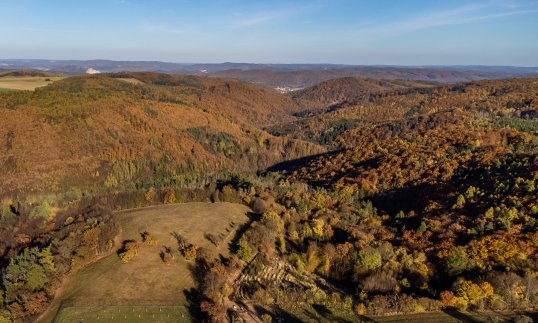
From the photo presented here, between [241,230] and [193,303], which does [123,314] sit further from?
[241,230]

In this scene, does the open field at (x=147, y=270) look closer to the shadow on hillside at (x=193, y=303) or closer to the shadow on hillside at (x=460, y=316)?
the shadow on hillside at (x=193, y=303)

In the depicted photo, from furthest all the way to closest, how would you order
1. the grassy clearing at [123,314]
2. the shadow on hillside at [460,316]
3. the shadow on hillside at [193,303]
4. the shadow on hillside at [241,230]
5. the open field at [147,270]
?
the shadow on hillside at [241,230] < the open field at [147,270] < the shadow on hillside at [193,303] < the grassy clearing at [123,314] < the shadow on hillside at [460,316]

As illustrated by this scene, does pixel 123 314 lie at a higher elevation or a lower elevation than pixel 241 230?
higher

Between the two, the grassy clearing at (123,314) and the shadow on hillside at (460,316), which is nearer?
the shadow on hillside at (460,316)

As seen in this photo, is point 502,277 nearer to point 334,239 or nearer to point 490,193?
point 334,239

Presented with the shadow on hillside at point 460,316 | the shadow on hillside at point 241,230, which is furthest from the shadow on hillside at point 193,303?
the shadow on hillside at point 460,316

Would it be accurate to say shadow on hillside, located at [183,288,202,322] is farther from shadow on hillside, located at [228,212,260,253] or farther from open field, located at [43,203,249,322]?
shadow on hillside, located at [228,212,260,253]

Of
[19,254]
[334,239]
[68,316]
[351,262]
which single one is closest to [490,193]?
[334,239]

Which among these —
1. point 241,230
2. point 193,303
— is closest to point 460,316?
point 193,303
